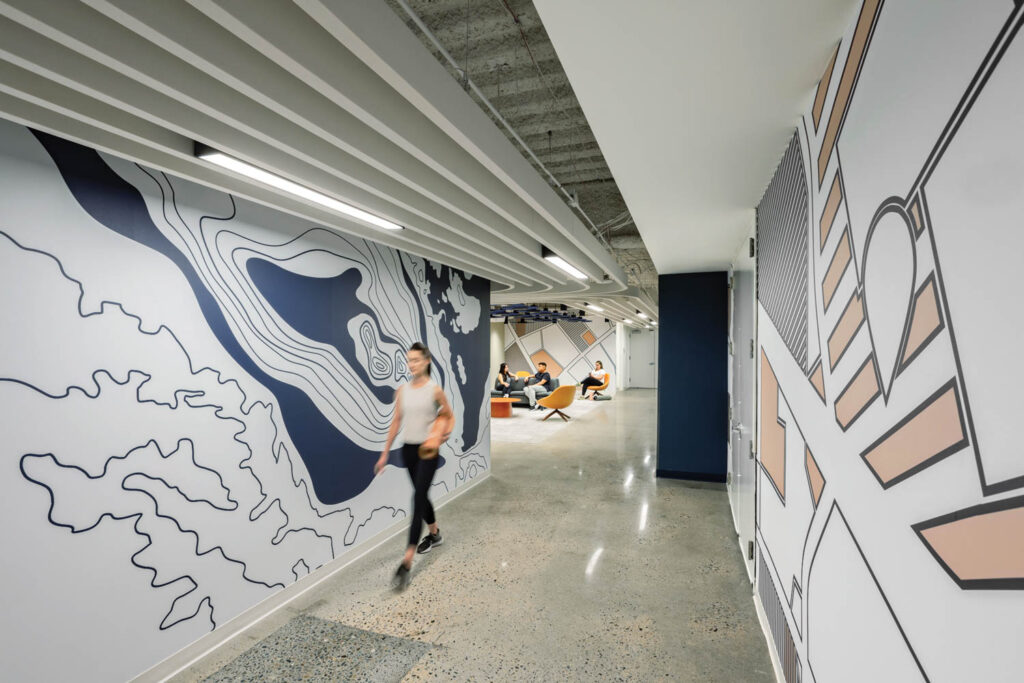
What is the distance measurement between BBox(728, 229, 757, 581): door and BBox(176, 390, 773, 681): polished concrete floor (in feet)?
1.08

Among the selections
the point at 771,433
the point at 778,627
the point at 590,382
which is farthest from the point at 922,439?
the point at 590,382

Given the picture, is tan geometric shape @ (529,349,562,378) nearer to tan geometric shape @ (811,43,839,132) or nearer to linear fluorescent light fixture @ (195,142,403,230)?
linear fluorescent light fixture @ (195,142,403,230)

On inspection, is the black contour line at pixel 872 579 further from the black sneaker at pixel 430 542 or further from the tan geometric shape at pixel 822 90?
the black sneaker at pixel 430 542

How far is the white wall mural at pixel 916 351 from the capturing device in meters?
0.74

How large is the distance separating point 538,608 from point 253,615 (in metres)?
1.85

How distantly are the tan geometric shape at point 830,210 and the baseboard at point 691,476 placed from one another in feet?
16.4

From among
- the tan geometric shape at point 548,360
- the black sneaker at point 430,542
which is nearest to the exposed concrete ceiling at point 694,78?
the black sneaker at point 430,542

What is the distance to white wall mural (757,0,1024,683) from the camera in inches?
29.2

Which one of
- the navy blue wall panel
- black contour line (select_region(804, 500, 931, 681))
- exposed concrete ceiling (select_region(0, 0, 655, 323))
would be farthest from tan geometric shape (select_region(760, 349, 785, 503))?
the navy blue wall panel

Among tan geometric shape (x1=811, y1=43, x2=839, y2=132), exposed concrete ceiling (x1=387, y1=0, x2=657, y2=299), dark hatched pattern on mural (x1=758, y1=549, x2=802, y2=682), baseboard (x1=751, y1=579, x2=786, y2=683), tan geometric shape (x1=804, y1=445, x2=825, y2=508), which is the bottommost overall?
baseboard (x1=751, y1=579, x2=786, y2=683)

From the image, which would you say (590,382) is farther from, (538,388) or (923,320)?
(923,320)

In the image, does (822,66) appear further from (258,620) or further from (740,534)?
(258,620)

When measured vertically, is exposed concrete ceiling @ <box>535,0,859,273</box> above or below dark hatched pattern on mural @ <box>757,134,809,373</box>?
above

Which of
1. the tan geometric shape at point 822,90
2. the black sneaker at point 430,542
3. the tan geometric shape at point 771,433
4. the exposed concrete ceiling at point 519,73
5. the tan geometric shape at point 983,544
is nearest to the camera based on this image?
the tan geometric shape at point 983,544
